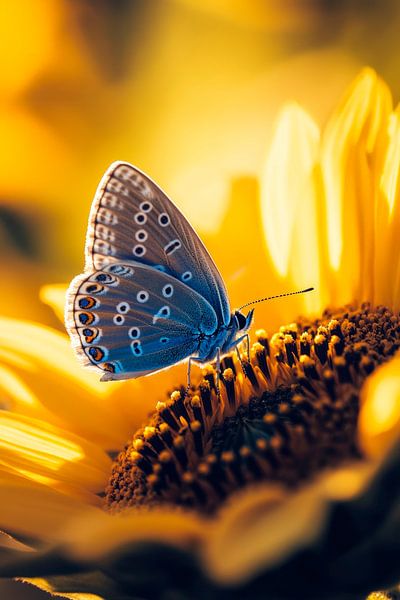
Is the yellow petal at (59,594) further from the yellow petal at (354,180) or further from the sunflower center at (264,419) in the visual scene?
the yellow petal at (354,180)

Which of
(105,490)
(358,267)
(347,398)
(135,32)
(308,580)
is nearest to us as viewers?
(308,580)

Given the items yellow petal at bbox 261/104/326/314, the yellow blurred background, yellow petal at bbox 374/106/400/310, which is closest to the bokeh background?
the yellow blurred background

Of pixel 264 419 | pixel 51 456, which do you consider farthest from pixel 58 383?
pixel 264 419

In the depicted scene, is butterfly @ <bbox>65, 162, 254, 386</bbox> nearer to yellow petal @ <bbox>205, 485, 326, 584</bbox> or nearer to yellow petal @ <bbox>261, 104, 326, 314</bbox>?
yellow petal @ <bbox>261, 104, 326, 314</bbox>

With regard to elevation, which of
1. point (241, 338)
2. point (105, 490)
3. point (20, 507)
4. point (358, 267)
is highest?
point (358, 267)

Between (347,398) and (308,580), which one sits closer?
(308,580)

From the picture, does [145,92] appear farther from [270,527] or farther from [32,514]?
[270,527]

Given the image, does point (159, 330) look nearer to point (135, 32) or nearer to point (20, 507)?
point (20, 507)

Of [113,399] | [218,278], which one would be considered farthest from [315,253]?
[113,399]
